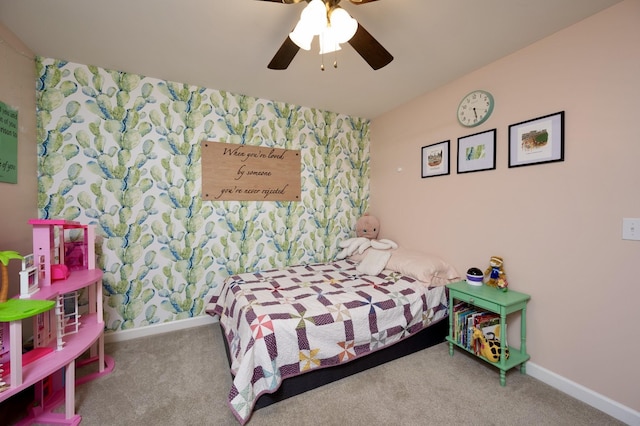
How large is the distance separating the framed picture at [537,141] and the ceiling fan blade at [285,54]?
5.83 ft

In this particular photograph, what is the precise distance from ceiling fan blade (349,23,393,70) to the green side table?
70.6 inches

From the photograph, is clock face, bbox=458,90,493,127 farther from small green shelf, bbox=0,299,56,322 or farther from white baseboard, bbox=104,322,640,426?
small green shelf, bbox=0,299,56,322

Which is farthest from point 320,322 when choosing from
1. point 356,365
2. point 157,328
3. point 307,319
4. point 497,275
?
point 157,328

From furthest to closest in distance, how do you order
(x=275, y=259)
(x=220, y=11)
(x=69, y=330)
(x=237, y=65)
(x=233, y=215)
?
(x=275, y=259) < (x=233, y=215) < (x=237, y=65) < (x=69, y=330) < (x=220, y=11)

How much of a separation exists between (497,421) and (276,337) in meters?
1.38

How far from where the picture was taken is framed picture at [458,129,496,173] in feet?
7.13

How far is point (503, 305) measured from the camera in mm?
1777

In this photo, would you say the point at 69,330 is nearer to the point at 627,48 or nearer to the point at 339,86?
the point at 339,86

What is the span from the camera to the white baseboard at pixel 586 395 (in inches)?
58.4

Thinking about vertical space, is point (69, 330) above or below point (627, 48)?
below

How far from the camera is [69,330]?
1757 millimetres

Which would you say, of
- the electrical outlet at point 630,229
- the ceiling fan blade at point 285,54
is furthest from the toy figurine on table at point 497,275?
the ceiling fan blade at point 285,54

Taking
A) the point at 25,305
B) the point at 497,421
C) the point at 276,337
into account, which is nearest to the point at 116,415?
the point at 25,305

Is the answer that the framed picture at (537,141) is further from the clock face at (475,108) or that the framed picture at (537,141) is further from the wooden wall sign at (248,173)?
the wooden wall sign at (248,173)
